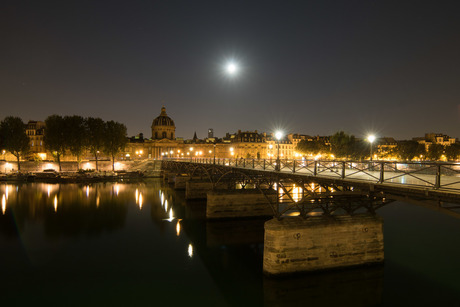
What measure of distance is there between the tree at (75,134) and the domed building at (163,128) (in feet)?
287

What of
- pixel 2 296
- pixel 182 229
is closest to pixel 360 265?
pixel 182 229

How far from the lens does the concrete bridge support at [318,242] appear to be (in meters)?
15.5

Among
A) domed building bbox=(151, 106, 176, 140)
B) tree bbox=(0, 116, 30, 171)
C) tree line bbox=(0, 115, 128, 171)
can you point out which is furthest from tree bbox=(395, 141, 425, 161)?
domed building bbox=(151, 106, 176, 140)

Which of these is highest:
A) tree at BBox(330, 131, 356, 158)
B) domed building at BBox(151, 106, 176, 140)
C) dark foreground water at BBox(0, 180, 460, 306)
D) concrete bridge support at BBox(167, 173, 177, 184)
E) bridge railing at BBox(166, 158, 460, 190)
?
domed building at BBox(151, 106, 176, 140)

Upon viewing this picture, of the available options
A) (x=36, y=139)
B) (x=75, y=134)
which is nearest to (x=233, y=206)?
(x=75, y=134)

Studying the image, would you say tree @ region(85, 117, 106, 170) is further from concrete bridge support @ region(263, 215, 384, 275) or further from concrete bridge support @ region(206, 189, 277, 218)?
concrete bridge support @ region(263, 215, 384, 275)

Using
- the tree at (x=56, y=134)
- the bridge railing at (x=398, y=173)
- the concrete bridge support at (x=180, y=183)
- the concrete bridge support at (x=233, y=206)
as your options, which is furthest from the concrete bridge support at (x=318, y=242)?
the tree at (x=56, y=134)

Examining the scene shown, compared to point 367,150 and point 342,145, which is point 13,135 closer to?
point 342,145

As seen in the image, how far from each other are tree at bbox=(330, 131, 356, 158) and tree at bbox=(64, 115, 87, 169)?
70.2 m

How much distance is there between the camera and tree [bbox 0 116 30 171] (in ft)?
253

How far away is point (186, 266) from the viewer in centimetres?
1962

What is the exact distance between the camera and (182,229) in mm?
29094

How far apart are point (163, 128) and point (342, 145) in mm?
112561

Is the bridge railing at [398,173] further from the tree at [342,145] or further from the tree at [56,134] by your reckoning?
the tree at [56,134]
